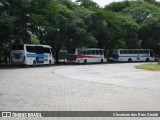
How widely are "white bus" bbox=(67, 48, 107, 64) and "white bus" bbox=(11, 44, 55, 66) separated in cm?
533

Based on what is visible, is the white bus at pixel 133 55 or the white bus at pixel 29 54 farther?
the white bus at pixel 133 55

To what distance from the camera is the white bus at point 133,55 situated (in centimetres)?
5203

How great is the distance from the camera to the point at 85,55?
1801 inches

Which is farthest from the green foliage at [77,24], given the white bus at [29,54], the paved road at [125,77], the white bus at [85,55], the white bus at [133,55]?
the paved road at [125,77]

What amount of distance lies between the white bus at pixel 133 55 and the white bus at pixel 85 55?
3.49 meters

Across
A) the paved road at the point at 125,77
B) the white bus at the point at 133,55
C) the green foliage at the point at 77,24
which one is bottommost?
the paved road at the point at 125,77

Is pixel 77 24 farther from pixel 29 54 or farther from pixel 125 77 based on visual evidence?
pixel 125 77

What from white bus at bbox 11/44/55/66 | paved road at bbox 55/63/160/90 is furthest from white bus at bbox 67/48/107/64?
paved road at bbox 55/63/160/90

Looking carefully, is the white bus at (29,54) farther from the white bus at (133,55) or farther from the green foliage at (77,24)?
the white bus at (133,55)

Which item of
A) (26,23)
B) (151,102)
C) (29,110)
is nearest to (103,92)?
(151,102)

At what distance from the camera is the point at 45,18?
38.8 meters

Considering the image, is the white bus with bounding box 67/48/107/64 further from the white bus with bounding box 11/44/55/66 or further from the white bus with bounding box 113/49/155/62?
the white bus with bounding box 11/44/55/66

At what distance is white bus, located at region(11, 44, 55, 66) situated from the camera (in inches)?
1398

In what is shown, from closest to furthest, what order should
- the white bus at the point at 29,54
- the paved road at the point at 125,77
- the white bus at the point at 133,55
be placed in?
1. the paved road at the point at 125,77
2. the white bus at the point at 29,54
3. the white bus at the point at 133,55
